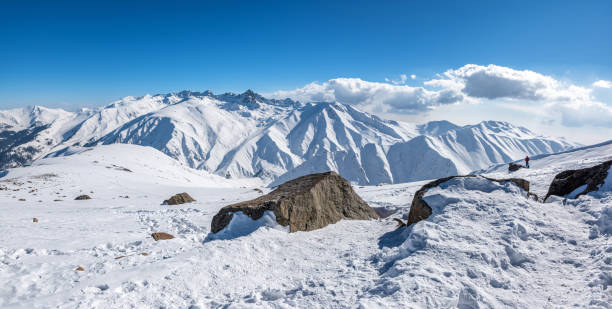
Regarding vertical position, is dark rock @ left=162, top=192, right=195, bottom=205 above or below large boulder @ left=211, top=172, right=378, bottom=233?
below

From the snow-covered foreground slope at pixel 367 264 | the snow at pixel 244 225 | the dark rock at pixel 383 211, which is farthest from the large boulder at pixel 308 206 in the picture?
the dark rock at pixel 383 211

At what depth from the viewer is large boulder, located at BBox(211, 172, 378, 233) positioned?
11227 mm

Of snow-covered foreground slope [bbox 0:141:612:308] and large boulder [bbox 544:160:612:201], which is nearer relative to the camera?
snow-covered foreground slope [bbox 0:141:612:308]

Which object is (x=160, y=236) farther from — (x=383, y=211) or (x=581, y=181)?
(x=581, y=181)

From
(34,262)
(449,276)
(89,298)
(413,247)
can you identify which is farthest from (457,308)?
(34,262)

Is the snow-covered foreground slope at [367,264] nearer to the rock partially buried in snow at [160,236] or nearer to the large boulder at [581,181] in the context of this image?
the large boulder at [581,181]

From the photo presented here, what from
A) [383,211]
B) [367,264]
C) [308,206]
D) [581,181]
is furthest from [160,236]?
[581,181]

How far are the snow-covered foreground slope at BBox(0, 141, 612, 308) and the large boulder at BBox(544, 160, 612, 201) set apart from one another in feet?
1.76

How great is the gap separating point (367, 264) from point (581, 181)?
939cm

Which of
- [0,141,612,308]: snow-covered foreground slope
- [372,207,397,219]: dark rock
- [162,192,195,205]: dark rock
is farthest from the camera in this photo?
[162,192,195,205]: dark rock

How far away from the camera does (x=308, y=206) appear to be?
38.9 ft

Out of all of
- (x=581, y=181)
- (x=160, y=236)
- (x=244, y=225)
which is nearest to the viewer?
(x=581, y=181)

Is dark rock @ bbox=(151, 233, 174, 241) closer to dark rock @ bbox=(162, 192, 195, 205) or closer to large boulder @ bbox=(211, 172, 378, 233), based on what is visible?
large boulder @ bbox=(211, 172, 378, 233)

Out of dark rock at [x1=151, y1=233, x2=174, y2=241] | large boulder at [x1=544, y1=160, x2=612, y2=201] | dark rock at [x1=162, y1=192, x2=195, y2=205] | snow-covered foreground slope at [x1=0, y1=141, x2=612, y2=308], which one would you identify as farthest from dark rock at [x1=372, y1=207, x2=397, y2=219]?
dark rock at [x1=162, y1=192, x2=195, y2=205]
